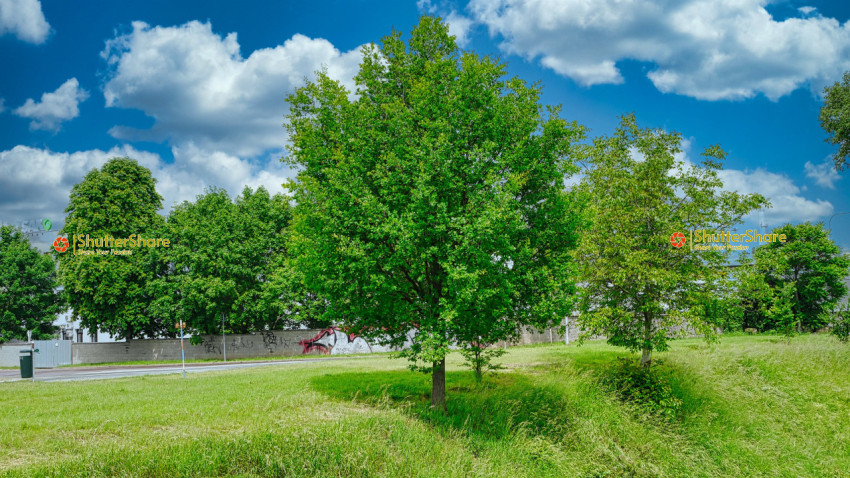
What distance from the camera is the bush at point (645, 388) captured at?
16109mm

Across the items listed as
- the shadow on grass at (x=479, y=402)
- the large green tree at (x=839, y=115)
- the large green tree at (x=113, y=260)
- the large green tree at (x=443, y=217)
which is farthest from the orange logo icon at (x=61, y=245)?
the large green tree at (x=839, y=115)

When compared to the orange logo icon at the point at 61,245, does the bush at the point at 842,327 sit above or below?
below

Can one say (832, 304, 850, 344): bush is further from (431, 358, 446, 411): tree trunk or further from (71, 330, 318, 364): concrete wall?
(71, 330, 318, 364): concrete wall

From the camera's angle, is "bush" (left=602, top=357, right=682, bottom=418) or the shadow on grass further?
"bush" (left=602, top=357, right=682, bottom=418)

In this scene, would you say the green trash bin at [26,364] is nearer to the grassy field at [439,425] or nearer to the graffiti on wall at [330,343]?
the grassy field at [439,425]

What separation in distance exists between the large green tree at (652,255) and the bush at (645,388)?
2.31 ft

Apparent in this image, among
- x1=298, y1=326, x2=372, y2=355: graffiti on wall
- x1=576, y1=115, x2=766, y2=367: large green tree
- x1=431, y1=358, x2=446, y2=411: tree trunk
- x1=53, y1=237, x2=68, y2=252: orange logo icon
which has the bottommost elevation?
x1=298, y1=326, x2=372, y2=355: graffiti on wall

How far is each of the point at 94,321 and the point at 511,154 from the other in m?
34.9

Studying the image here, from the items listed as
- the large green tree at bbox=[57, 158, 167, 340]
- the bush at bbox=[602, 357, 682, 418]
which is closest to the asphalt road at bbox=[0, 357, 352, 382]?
the large green tree at bbox=[57, 158, 167, 340]

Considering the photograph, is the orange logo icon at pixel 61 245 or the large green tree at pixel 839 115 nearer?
the large green tree at pixel 839 115

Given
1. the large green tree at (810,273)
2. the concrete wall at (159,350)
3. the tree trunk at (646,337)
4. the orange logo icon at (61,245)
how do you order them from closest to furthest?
the tree trunk at (646,337) < the orange logo icon at (61,245) < the concrete wall at (159,350) < the large green tree at (810,273)

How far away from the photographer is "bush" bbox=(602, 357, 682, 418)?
16.1m

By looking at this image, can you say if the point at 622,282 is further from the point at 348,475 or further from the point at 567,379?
the point at 348,475

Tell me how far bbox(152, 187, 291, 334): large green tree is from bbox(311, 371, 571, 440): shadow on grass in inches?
805
